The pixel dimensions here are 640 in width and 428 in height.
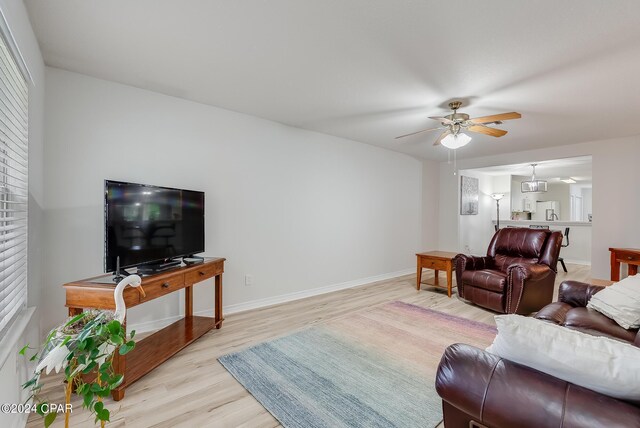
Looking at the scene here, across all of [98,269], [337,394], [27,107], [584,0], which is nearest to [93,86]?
[27,107]

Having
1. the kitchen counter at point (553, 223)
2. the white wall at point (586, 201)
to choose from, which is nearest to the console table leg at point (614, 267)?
the kitchen counter at point (553, 223)

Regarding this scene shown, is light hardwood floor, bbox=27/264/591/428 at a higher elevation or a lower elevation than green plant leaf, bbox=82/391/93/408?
lower

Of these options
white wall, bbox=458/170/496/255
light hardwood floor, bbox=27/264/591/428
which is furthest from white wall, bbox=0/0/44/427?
white wall, bbox=458/170/496/255

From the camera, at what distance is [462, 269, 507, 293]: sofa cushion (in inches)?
137

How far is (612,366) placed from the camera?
90 cm

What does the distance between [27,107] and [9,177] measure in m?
0.57

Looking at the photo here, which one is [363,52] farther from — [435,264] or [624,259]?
[624,259]

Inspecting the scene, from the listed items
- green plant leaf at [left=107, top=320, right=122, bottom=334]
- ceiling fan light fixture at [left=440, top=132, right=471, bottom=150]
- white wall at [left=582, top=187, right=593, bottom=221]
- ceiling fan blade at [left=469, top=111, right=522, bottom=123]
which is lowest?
green plant leaf at [left=107, top=320, right=122, bottom=334]

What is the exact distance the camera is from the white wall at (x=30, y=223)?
138 centimetres

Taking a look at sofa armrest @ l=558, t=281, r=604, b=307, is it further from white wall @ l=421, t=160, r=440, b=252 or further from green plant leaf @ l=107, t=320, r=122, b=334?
white wall @ l=421, t=160, r=440, b=252

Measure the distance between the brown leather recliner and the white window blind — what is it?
424 centimetres

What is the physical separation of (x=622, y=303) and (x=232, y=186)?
142 inches

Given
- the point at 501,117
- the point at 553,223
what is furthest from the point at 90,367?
the point at 553,223

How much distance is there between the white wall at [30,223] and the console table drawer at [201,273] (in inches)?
37.3
